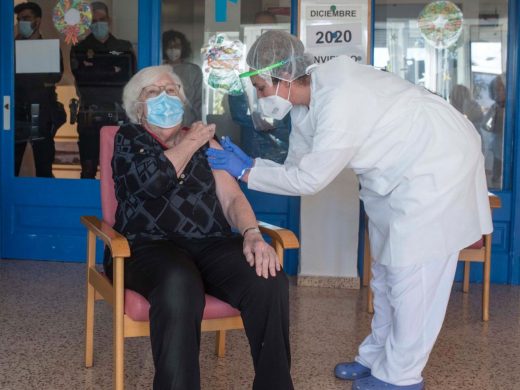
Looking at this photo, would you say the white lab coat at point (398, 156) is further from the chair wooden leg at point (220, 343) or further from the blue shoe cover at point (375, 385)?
the chair wooden leg at point (220, 343)

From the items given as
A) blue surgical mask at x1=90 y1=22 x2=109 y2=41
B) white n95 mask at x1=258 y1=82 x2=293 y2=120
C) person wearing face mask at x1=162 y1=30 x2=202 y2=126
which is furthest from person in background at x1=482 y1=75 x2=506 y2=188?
blue surgical mask at x1=90 y1=22 x2=109 y2=41

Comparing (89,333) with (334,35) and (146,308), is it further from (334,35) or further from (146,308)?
(334,35)

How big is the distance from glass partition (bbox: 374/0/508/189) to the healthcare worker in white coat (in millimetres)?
1841

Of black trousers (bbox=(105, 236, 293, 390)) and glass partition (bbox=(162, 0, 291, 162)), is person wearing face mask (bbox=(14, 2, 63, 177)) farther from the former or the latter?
black trousers (bbox=(105, 236, 293, 390))

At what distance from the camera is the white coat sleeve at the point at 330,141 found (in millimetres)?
2232

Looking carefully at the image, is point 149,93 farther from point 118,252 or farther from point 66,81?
point 66,81

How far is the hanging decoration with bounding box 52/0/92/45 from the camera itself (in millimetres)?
4312

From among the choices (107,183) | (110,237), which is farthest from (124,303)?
(107,183)

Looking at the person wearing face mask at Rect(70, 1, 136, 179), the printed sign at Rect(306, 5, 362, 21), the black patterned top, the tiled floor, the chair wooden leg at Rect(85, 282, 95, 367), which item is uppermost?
the printed sign at Rect(306, 5, 362, 21)

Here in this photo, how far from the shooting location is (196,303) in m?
2.07

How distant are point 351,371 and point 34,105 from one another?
9.27 ft

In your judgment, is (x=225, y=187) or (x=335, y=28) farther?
(x=335, y=28)

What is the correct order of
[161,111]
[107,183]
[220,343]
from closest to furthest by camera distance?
[161,111] → [107,183] → [220,343]

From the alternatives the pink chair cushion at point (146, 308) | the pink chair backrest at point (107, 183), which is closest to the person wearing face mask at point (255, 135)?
the pink chair backrest at point (107, 183)
